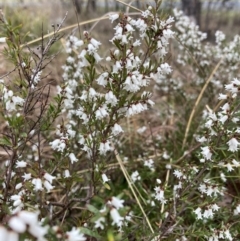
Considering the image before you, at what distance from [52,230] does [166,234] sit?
3.55 ft

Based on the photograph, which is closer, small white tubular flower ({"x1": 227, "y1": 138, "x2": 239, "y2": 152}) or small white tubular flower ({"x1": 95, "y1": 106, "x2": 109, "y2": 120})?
small white tubular flower ({"x1": 227, "y1": 138, "x2": 239, "y2": 152})

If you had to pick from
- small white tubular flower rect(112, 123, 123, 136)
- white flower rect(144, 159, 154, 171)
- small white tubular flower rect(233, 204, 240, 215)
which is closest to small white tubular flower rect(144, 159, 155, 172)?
white flower rect(144, 159, 154, 171)

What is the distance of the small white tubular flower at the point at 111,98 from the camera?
209cm

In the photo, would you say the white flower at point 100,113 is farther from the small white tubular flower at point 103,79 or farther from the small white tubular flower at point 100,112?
the small white tubular flower at point 103,79

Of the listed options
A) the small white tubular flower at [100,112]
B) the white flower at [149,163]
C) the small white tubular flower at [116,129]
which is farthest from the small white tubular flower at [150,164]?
the small white tubular flower at [100,112]

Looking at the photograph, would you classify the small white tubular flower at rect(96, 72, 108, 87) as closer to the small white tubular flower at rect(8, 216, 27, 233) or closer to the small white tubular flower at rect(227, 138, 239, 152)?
the small white tubular flower at rect(227, 138, 239, 152)

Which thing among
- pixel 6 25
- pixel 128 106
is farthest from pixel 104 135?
pixel 6 25

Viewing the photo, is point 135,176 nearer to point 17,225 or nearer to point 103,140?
point 103,140

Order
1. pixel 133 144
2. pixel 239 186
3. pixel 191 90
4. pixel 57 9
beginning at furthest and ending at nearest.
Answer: pixel 57 9 < pixel 191 90 < pixel 133 144 < pixel 239 186

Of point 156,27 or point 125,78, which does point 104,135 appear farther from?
point 156,27

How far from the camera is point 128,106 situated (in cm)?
222

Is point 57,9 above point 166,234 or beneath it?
above

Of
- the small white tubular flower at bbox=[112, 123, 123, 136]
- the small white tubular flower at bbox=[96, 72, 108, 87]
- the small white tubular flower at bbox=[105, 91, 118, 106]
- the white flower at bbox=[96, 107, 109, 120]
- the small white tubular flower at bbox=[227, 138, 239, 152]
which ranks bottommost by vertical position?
the small white tubular flower at bbox=[227, 138, 239, 152]

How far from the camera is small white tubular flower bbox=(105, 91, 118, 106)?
2.09 m
